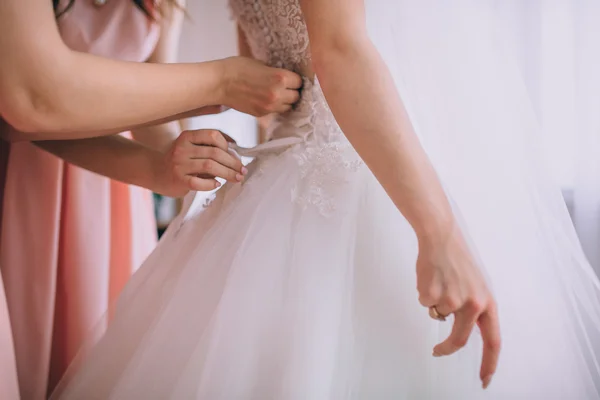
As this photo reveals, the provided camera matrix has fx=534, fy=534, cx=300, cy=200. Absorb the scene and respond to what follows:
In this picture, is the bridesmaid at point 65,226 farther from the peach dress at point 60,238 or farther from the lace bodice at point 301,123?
the lace bodice at point 301,123

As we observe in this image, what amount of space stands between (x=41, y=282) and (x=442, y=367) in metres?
0.67

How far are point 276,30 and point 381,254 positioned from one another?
1.06 feet

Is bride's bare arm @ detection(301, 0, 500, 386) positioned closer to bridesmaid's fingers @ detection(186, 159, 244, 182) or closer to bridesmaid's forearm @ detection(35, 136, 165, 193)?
bridesmaid's fingers @ detection(186, 159, 244, 182)

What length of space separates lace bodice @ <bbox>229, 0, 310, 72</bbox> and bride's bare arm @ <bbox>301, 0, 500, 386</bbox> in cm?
9

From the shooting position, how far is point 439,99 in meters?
0.62

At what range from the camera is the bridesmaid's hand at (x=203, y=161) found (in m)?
0.69

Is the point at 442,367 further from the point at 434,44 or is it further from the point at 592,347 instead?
the point at 434,44

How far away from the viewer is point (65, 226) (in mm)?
934

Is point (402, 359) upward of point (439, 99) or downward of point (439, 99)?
downward

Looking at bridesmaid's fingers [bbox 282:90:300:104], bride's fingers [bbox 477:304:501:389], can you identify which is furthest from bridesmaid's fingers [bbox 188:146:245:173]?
bride's fingers [bbox 477:304:501:389]

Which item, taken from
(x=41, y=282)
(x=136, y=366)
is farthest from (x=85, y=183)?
(x=136, y=366)

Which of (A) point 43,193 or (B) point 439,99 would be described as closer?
(B) point 439,99

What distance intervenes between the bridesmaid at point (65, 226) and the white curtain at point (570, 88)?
0.72m

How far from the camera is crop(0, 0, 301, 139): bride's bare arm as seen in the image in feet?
1.77
